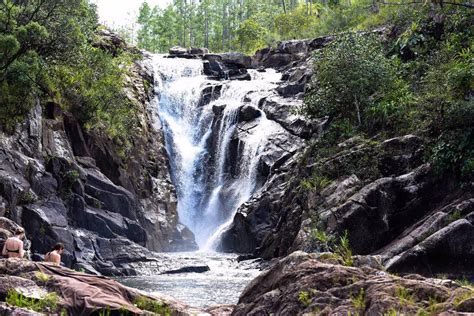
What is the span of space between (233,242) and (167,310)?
759 inches

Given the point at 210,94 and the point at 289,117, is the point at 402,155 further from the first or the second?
the point at 210,94

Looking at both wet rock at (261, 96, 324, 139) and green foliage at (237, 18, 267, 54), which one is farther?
green foliage at (237, 18, 267, 54)

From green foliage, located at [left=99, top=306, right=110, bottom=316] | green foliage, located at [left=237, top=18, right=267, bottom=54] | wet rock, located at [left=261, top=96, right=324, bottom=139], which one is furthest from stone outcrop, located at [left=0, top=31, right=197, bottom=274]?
green foliage, located at [left=237, top=18, right=267, bottom=54]

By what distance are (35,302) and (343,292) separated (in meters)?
5.04

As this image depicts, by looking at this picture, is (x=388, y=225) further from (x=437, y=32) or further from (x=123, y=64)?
(x=123, y=64)

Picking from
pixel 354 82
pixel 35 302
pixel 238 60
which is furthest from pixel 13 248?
pixel 238 60

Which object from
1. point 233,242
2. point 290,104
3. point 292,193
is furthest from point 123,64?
point 292,193

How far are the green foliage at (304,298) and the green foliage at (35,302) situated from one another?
13.4 feet

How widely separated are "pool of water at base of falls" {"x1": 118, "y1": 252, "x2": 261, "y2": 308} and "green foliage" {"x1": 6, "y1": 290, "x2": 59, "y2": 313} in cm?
640

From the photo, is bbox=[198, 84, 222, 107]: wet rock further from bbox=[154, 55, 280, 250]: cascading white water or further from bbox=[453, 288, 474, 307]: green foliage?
bbox=[453, 288, 474, 307]: green foliage

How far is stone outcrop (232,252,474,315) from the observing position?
22.1 ft

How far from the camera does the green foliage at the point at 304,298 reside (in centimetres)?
783

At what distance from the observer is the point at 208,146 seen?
36.9 metres

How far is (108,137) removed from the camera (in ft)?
97.5
